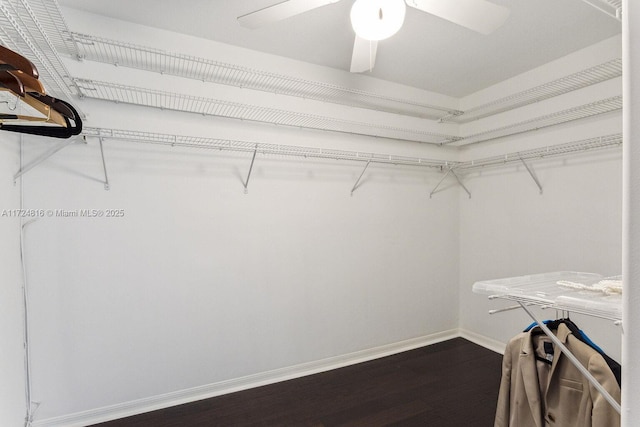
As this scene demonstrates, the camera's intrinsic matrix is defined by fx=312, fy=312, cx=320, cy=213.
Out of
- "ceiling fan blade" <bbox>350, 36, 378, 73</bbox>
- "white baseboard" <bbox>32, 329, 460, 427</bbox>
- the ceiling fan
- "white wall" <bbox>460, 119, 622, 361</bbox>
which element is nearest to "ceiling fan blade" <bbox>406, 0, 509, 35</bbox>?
the ceiling fan

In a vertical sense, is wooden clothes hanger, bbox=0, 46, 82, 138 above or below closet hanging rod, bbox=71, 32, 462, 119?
below

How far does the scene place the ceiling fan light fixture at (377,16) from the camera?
130 cm

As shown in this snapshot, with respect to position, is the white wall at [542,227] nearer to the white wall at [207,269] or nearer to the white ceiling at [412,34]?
the white wall at [207,269]

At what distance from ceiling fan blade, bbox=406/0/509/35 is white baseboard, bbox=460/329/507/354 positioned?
274cm

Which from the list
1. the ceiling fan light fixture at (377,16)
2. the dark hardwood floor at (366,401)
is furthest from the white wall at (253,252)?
the ceiling fan light fixture at (377,16)

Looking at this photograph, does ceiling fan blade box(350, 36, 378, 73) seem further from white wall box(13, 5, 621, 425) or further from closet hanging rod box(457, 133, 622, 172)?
closet hanging rod box(457, 133, 622, 172)

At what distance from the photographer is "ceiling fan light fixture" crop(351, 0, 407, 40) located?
130 cm

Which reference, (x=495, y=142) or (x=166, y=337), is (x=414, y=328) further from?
(x=166, y=337)

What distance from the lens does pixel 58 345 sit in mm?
1885

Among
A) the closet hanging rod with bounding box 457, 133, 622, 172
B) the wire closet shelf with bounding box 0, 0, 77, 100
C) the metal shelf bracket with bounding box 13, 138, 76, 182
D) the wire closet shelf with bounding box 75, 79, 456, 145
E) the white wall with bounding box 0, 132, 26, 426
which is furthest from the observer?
the closet hanging rod with bounding box 457, 133, 622, 172

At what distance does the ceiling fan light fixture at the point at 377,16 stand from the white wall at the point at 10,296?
1.79 meters

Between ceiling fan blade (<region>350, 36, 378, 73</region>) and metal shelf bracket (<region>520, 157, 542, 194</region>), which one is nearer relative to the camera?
ceiling fan blade (<region>350, 36, 378, 73</region>)

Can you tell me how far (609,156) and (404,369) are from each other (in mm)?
2245

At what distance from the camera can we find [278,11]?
54.8 inches
